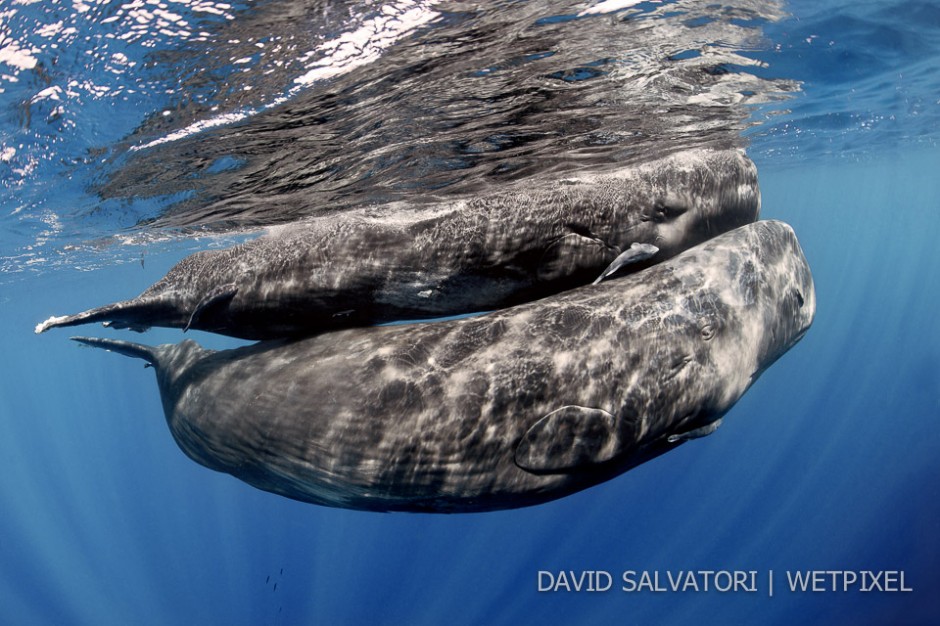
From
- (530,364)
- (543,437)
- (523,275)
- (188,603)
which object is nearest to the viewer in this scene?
(543,437)

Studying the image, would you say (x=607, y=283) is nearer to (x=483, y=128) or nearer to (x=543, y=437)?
(x=543, y=437)

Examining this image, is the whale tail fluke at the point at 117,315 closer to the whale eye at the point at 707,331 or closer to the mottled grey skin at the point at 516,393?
the mottled grey skin at the point at 516,393

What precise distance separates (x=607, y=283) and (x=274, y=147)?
7139 mm

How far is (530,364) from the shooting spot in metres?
4.03

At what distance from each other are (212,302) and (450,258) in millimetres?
2492

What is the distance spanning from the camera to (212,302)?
5156mm

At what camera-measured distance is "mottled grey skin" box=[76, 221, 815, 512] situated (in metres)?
3.88

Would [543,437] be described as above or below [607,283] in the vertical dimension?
below

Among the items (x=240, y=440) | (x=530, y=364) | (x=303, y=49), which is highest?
(x=303, y=49)

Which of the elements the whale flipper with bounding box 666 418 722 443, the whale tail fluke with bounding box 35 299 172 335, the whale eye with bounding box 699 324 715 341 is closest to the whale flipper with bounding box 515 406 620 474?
the whale flipper with bounding box 666 418 722 443

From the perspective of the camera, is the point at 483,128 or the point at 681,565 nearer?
the point at 483,128

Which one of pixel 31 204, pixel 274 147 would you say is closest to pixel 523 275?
pixel 274 147

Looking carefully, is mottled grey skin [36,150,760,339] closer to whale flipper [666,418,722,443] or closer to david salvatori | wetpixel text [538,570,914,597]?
whale flipper [666,418,722,443]

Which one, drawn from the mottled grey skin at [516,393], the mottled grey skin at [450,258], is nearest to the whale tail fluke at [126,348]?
the mottled grey skin at [450,258]
